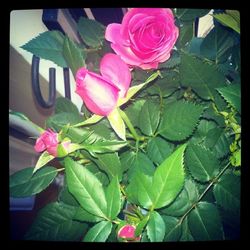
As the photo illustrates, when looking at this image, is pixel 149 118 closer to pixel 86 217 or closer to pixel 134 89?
pixel 134 89

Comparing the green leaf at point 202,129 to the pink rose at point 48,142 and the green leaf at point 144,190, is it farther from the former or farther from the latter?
the pink rose at point 48,142

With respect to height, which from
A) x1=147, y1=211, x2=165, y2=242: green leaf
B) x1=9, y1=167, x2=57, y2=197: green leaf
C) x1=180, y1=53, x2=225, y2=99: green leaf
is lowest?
x1=147, y1=211, x2=165, y2=242: green leaf

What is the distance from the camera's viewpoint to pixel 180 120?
0.47 meters

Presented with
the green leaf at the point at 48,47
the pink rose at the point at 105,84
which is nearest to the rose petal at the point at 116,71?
the pink rose at the point at 105,84

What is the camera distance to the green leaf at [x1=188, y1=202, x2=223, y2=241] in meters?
0.47

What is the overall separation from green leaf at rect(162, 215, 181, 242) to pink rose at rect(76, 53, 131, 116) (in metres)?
0.20

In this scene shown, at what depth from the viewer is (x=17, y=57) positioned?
1.81 ft

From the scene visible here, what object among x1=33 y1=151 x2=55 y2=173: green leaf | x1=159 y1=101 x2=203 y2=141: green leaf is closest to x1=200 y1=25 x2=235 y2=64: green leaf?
x1=159 y1=101 x2=203 y2=141: green leaf

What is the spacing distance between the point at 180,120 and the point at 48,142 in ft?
0.68

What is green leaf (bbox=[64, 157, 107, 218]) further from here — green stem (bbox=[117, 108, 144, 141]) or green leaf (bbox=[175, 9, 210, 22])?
green leaf (bbox=[175, 9, 210, 22])

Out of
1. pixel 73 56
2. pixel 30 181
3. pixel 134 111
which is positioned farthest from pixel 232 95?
pixel 30 181
